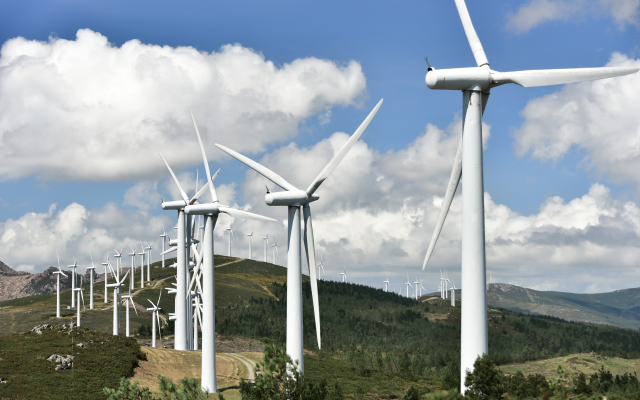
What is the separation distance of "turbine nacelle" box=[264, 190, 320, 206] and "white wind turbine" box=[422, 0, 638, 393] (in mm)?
18309

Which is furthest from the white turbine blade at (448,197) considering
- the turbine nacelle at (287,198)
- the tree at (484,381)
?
the turbine nacelle at (287,198)

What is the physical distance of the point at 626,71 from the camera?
2486 centimetres

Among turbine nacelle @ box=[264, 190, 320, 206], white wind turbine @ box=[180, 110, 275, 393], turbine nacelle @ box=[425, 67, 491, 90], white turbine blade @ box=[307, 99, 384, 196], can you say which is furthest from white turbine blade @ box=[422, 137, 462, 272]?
white wind turbine @ box=[180, 110, 275, 393]

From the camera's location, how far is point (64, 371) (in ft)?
219

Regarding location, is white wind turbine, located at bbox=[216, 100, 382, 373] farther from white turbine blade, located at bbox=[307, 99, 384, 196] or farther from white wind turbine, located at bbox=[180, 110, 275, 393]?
white wind turbine, located at bbox=[180, 110, 275, 393]

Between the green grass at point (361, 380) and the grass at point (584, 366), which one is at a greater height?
the green grass at point (361, 380)

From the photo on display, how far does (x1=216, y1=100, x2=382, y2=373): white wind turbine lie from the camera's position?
4188cm

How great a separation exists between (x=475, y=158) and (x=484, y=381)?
986 cm

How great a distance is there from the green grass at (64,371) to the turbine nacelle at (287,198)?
34.3 meters

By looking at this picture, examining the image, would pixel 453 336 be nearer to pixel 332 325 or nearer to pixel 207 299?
pixel 332 325

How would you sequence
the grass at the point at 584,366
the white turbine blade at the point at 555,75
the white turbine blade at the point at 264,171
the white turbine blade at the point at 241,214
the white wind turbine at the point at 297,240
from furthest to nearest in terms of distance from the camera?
the grass at the point at 584,366 → the white turbine blade at the point at 241,214 → the white turbine blade at the point at 264,171 → the white wind turbine at the point at 297,240 → the white turbine blade at the point at 555,75

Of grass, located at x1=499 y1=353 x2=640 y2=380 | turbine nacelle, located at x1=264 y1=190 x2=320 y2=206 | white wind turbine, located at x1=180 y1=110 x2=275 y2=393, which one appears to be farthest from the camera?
grass, located at x1=499 y1=353 x2=640 y2=380

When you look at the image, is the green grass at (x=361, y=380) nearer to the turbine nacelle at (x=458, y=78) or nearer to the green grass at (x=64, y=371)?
the green grass at (x=64, y=371)

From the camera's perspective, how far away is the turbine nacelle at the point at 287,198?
42.7 metres
